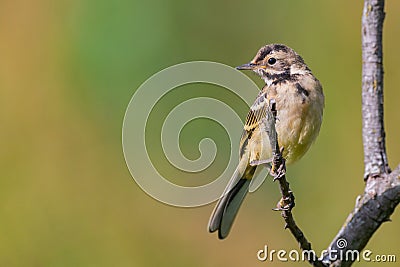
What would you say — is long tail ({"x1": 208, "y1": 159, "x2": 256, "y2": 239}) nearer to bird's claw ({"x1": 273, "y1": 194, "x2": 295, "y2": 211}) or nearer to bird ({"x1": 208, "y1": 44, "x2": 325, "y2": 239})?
bird ({"x1": 208, "y1": 44, "x2": 325, "y2": 239})

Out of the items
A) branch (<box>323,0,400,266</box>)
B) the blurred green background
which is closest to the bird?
branch (<box>323,0,400,266</box>)

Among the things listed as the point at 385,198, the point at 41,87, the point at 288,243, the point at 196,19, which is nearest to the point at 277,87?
the point at 385,198

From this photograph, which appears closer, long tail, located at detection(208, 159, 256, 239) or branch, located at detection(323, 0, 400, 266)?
branch, located at detection(323, 0, 400, 266)

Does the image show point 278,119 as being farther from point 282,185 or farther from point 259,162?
point 282,185

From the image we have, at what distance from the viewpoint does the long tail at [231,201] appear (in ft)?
10.2

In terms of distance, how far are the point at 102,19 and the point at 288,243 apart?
1.52 meters

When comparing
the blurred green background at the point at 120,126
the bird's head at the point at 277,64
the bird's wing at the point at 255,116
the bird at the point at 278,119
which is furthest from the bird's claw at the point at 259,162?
the blurred green background at the point at 120,126

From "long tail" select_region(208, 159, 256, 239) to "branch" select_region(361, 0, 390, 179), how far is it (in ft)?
2.11

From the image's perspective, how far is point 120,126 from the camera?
3906mm

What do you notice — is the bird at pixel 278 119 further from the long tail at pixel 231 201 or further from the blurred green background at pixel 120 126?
the blurred green background at pixel 120 126

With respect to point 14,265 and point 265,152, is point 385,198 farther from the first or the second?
point 14,265

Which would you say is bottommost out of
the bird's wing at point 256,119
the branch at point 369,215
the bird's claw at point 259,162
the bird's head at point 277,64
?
the branch at point 369,215

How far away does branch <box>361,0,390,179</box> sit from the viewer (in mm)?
2604

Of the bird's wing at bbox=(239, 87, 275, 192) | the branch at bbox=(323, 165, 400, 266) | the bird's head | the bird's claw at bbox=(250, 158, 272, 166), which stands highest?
the bird's head
